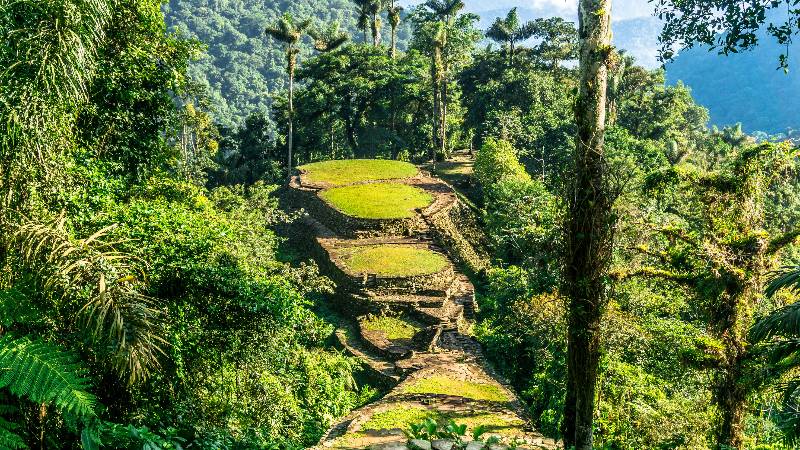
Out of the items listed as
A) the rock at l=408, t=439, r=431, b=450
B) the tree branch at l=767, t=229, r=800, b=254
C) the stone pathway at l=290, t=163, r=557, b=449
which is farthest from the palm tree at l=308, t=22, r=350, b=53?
the rock at l=408, t=439, r=431, b=450

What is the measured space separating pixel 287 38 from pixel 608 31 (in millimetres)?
26197

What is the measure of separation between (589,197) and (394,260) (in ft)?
56.4

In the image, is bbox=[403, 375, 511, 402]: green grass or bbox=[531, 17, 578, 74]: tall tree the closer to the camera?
bbox=[403, 375, 511, 402]: green grass

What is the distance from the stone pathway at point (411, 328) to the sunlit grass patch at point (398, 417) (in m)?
0.02

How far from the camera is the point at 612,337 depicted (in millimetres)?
A: 12055

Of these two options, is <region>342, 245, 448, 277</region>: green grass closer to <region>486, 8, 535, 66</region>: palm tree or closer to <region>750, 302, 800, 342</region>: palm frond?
<region>750, 302, 800, 342</region>: palm frond

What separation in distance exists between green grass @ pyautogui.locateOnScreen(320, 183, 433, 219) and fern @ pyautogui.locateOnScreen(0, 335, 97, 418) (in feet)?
66.9

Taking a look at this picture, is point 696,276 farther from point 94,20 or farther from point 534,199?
point 534,199

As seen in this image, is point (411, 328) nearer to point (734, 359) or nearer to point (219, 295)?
point (734, 359)

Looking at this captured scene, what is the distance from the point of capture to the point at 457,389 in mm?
14977

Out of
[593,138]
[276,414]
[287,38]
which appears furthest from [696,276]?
[287,38]

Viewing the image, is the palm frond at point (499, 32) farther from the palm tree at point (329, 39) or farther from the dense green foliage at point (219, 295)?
the dense green foliage at point (219, 295)

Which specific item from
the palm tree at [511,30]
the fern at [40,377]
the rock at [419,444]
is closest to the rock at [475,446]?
the rock at [419,444]

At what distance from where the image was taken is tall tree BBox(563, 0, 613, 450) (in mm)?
4887
